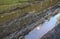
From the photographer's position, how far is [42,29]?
137cm

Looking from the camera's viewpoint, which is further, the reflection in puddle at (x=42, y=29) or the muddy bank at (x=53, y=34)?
the muddy bank at (x=53, y=34)

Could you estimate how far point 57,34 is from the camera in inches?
57.9

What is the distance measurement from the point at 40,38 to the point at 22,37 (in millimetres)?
145

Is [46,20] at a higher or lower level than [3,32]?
higher

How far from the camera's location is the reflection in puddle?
1.21 metres

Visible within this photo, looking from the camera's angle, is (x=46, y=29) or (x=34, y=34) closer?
(x=34, y=34)

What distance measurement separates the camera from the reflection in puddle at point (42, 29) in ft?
3.97

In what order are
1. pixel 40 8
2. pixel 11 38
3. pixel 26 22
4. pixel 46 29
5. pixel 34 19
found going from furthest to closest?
pixel 40 8
pixel 34 19
pixel 26 22
pixel 46 29
pixel 11 38

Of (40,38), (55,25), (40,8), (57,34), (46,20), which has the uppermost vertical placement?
(40,8)

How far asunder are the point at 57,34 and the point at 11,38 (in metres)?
0.54

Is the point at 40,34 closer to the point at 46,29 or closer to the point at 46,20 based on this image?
the point at 46,29

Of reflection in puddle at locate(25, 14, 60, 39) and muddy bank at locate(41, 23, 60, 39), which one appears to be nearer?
reflection in puddle at locate(25, 14, 60, 39)

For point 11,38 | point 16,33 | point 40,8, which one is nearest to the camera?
point 11,38

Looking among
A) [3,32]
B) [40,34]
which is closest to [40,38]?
[40,34]
